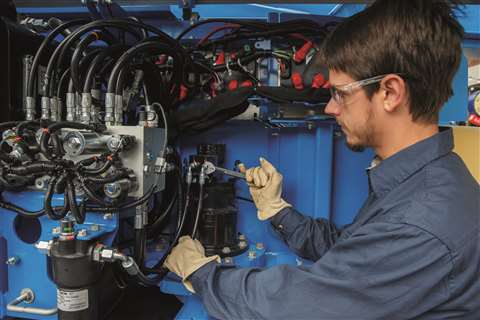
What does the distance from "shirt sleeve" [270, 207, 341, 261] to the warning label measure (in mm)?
635

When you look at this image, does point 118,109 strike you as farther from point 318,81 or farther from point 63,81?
point 318,81

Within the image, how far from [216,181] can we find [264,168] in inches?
7.0

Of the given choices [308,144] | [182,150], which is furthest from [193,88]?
[308,144]

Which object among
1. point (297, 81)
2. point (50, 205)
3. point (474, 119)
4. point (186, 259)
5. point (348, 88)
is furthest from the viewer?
point (474, 119)

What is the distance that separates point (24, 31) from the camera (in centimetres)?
96

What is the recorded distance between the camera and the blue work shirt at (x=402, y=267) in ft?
2.06

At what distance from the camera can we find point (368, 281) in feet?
2.08

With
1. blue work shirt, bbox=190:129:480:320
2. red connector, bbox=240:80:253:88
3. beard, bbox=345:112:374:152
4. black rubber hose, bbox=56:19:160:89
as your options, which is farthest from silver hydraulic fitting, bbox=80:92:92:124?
beard, bbox=345:112:374:152

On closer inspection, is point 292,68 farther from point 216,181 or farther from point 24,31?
point 24,31

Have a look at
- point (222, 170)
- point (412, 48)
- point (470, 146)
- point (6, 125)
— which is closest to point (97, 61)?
point (6, 125)

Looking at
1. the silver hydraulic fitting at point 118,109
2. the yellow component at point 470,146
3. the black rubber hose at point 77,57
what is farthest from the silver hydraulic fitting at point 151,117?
the yellow component at point 470,146

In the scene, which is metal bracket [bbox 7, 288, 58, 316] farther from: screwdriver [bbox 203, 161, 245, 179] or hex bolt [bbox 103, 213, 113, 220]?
screwdriver [bbox 203, 161, 245, 179]

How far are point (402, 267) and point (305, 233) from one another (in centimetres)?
50

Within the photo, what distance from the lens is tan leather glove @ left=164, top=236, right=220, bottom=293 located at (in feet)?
2.96
